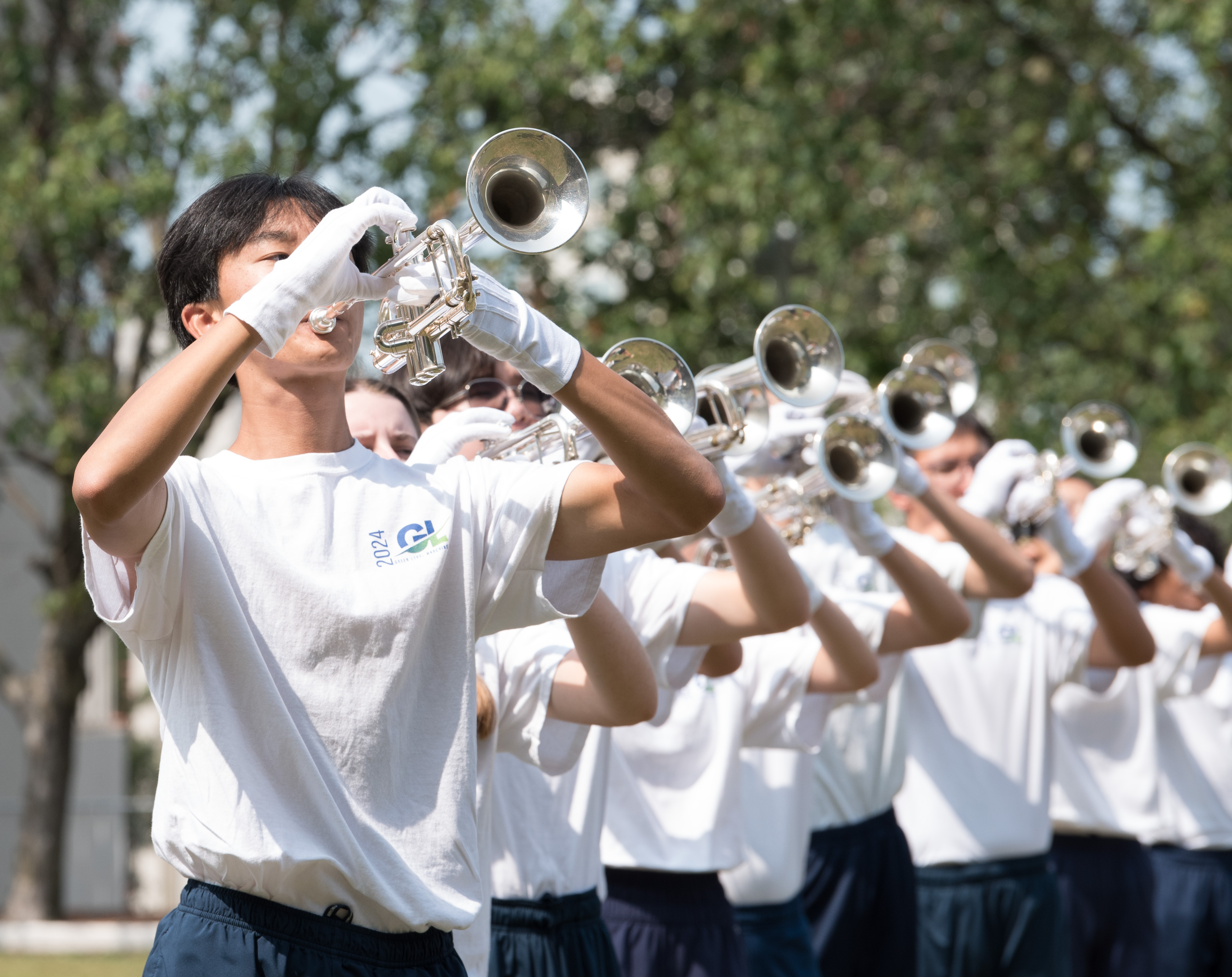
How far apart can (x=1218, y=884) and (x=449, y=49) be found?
7.80 meters

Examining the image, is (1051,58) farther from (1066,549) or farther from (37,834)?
(37,834)

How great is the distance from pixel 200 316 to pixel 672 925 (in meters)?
2.38

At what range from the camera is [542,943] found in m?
3.44

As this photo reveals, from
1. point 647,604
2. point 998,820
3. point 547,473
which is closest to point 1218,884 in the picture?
point 998,820

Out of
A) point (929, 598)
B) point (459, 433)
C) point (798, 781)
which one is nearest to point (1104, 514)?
point (929, 598)

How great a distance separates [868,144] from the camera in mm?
10750

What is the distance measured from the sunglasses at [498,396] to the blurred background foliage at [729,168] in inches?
255

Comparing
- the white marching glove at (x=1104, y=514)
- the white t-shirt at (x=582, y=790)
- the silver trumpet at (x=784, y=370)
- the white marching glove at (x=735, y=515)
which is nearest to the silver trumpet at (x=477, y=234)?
the white marching glove at (x=735, y=515)

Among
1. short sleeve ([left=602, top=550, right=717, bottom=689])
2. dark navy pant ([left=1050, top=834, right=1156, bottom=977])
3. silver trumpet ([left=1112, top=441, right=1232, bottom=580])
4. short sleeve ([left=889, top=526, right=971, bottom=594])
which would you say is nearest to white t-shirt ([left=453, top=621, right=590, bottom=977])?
short sleeve ([left=602, top=550, right=717, bottom=689])

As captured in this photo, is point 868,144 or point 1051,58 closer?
point 868,144

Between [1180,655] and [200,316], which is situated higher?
[200,316]

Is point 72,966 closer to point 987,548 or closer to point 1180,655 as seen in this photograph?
point 1180,655

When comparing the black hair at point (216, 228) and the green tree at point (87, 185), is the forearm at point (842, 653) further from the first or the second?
the green tree at point (87, 185)

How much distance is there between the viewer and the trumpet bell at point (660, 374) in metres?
3.30
